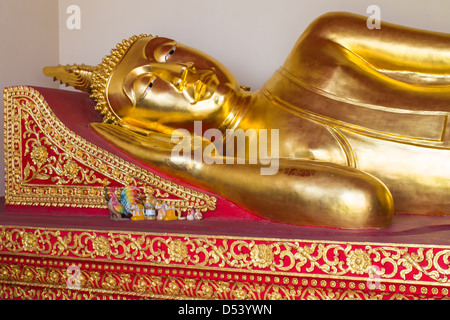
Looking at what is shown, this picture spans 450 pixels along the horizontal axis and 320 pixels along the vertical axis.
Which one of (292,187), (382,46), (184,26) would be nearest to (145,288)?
(292,187)

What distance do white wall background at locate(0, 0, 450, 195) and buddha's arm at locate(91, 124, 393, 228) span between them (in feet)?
3.39

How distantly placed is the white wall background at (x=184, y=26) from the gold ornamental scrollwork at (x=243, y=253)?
106 cm

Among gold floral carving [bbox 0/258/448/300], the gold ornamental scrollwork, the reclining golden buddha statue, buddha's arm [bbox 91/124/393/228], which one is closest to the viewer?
the gold ornamental scrollwork

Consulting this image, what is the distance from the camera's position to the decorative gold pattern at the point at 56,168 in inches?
73.9

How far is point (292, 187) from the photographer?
164cm

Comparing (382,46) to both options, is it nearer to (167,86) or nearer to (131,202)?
(167,86)

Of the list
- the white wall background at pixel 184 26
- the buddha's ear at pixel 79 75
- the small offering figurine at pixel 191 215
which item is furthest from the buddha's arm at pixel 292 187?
the white wall background at pixel 184 26

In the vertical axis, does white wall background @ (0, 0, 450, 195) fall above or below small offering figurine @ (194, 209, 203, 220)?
above

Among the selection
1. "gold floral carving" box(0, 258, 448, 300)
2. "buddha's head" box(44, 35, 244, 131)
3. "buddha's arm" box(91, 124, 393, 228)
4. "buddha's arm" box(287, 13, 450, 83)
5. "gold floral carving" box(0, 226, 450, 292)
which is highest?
"buddha's arm" box(287, 13, 450, 83)

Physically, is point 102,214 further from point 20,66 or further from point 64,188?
point 20,66

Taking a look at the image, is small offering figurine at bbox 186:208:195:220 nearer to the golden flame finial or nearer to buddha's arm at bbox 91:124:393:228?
buddha's arm at bbox 91:124:393:228

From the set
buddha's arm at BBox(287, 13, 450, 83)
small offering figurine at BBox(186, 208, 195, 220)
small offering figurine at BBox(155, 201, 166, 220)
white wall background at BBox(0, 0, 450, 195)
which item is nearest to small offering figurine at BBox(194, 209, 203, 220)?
small offering figurine at BBox(186, 208, 195, 220)

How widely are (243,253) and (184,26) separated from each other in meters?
1.75

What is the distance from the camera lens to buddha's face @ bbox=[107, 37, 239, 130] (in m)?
2.05
